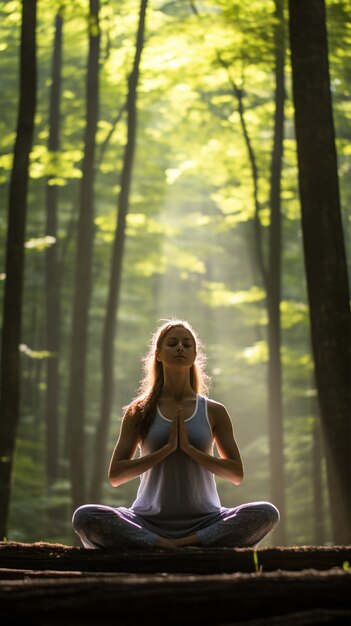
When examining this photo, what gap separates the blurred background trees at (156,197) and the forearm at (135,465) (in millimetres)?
6854

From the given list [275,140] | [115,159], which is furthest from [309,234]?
[115,159]

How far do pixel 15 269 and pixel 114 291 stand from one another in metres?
7.97

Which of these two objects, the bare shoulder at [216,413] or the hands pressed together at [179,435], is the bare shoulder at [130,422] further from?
the bare shoulder at [216,413]

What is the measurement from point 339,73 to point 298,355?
8812 mm

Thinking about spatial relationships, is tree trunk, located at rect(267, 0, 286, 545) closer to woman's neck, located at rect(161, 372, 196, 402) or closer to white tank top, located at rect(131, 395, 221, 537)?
woman's neck, located at rect(161, 372, 196, 402)

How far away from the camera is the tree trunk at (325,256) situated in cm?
845

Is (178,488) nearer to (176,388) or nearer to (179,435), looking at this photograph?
(179,435)

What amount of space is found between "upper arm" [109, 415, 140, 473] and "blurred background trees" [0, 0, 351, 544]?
6566 mm

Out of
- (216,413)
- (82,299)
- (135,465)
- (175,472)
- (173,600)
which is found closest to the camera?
(173,600)

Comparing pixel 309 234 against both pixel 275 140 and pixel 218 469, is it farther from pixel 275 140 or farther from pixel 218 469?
pixel 275 140

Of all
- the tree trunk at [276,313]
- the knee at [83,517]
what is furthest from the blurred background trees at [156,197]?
the knee at [83,517]

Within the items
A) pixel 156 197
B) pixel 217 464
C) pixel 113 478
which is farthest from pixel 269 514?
pixel 156 197

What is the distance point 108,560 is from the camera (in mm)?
4734

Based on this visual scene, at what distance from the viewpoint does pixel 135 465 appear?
5.62 meters
